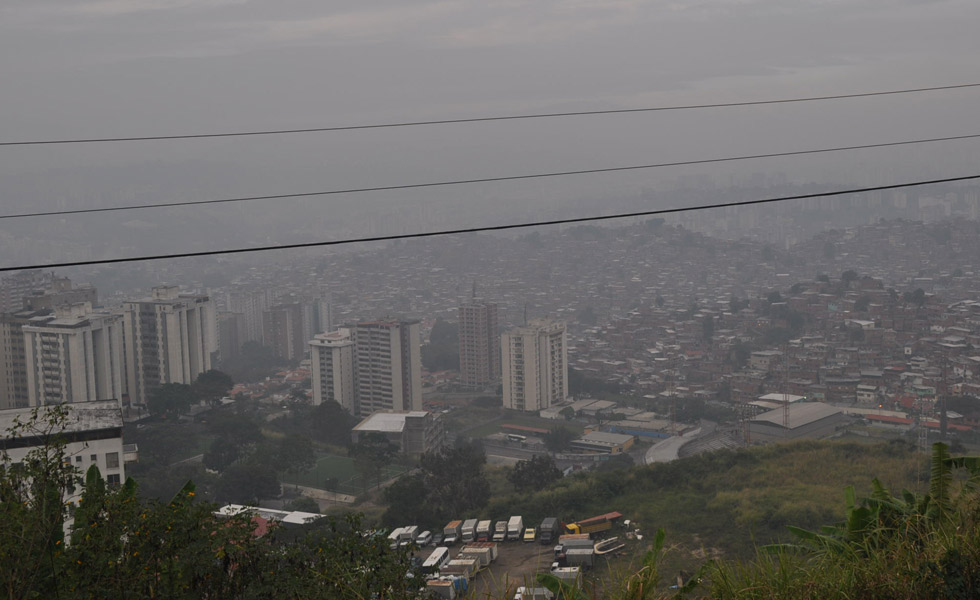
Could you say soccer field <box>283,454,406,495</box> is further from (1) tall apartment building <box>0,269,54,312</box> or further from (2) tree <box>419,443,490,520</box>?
(1) tall apartment building <box>0,269,54,312</box>

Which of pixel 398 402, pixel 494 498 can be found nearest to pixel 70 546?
pixel 494 498

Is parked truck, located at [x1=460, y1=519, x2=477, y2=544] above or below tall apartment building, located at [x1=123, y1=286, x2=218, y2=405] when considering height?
below

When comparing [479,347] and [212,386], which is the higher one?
[212,386]

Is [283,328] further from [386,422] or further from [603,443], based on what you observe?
[603,443]

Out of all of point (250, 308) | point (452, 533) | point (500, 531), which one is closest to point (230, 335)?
point (250, 308)

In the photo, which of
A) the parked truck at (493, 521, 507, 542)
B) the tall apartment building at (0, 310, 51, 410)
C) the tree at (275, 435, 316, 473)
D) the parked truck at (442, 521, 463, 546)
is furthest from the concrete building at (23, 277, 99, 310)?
the parked truck at (493, 521, 507, 542)

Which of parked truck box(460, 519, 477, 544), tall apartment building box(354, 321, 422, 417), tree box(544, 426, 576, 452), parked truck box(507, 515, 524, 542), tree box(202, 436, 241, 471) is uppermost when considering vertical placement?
tall apartment building box(354, 321, 422, 417)

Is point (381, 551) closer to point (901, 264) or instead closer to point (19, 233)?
point (19, 233)
